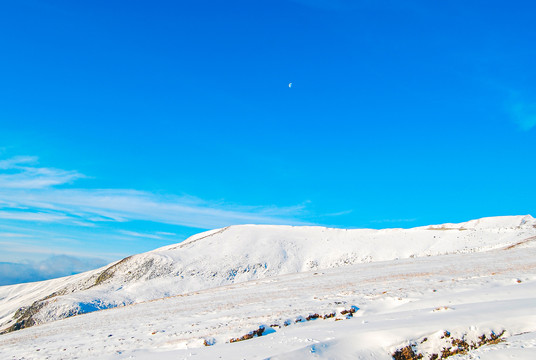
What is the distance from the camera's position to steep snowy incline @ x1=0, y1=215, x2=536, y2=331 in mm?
46250

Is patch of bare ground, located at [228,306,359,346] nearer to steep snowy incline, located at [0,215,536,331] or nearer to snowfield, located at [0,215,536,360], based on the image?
snowfield, located at [0,215,536,360]

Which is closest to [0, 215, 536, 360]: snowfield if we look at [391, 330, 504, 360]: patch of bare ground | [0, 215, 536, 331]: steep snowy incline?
[391, 330, 504, 360]: patch of bare ground

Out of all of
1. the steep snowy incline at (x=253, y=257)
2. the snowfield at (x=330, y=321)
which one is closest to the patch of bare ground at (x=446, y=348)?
the snowfield at (x=330, y=321)

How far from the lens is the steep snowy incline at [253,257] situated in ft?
152

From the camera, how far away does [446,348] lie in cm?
1054

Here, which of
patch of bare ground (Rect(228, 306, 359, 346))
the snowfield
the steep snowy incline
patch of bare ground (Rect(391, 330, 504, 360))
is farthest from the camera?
the steep snowy incline

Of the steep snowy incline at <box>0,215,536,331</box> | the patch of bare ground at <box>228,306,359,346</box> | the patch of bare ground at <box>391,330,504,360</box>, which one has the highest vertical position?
the steep snowy incline at <box>0,215,536,331</box>

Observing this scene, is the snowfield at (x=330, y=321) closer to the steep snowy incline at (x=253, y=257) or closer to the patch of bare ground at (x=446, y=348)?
the patch of bare ground at (x=446, y=348)

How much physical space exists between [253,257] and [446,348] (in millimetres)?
48943

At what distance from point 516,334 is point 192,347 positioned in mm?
10611

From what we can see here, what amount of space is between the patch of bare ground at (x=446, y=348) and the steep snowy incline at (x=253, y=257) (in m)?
38.4

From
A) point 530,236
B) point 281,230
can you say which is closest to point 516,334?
point 530,236

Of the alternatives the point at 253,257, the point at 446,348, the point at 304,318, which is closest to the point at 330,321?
the point at 304,318

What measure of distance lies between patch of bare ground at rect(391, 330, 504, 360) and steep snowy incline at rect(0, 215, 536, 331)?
38.4m
